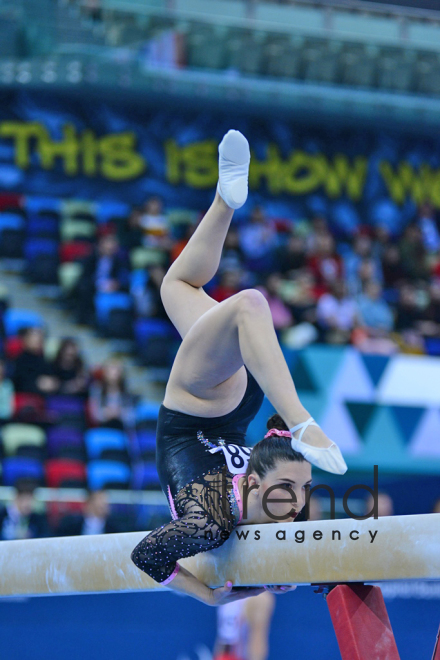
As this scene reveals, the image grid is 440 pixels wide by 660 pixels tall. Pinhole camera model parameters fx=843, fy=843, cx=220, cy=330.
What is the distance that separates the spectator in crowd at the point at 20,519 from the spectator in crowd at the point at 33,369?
6.78 feet

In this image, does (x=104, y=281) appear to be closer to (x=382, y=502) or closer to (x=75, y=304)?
(x=75, y=304)

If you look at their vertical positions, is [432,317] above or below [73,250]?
below

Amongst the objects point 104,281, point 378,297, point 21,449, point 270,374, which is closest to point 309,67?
point 378,297

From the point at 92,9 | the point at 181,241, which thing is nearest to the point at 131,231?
the point at 181,241

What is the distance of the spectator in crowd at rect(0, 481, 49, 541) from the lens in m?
5.63

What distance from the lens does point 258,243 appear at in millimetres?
10672

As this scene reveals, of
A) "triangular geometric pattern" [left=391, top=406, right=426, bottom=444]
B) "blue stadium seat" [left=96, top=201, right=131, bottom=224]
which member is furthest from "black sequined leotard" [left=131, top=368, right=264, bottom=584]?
"blue stadium seat" [left=96, top=201, right=131, bottom=224]

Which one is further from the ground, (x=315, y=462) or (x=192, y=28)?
(x=192, y=28)

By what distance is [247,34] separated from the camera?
10.5 meters

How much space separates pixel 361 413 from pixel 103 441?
91.8 inches

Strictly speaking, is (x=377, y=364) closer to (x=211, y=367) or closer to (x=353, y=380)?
(x=353, y=380)

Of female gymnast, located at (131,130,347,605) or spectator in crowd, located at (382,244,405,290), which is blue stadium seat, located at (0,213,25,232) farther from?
female gymnast, located at (131,130,347,605)

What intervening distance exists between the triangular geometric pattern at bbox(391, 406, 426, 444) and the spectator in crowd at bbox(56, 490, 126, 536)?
2.94 metres

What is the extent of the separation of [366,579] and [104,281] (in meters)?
7.28
